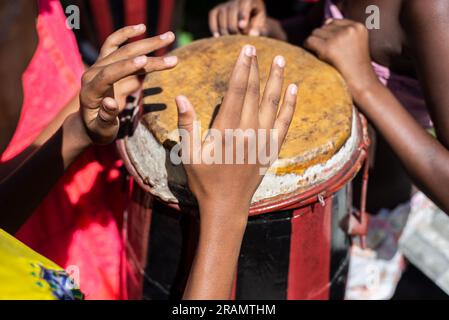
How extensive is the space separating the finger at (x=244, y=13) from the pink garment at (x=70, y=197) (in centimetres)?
53

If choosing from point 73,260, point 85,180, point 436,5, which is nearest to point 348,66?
point 436,5

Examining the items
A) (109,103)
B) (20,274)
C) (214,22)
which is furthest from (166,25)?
(20,274)

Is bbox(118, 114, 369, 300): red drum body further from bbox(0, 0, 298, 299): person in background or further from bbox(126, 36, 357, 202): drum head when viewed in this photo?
bbox(0, 0, 298, 299): person in background

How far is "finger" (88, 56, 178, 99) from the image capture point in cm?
118

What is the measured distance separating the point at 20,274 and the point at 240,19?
1.14 m

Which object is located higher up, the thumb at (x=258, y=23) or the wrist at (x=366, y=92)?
the thumb at (x=258, y=23)

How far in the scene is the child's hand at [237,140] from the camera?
3.65 ft

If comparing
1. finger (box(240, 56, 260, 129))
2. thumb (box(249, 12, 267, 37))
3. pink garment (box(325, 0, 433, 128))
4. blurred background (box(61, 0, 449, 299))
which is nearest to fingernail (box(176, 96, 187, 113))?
finger (box(240, 56, 260, 129))

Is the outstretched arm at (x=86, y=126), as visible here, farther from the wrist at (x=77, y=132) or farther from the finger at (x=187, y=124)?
the finger at (x=187, y=124)

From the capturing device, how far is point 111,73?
1197 mm

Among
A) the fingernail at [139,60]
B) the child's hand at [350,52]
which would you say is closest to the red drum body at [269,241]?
the child's hand at [350,52]

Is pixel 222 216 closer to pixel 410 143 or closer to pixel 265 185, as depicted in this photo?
pixel 265 185

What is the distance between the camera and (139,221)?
149cm
